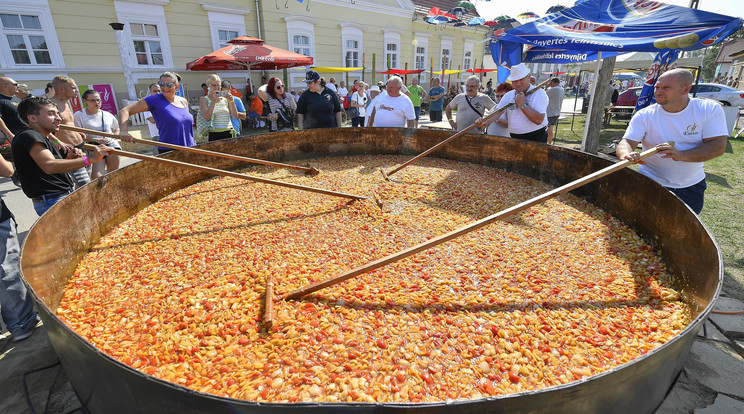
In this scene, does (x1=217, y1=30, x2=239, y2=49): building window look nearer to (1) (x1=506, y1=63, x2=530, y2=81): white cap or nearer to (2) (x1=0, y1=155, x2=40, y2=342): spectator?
(1) (x1=506, y1=63, x2=530, y2=81): white cap

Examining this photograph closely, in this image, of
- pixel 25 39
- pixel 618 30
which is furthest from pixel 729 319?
pixel 25 39

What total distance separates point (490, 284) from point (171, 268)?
117 inches

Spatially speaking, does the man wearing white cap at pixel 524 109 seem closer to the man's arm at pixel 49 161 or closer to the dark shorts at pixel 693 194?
the dark shorts at pixel 693 194

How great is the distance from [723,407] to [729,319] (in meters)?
1.20

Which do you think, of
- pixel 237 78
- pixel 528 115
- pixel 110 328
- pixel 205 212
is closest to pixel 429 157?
pixel 528 115

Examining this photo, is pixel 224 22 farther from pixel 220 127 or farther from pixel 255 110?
pixel 220 127

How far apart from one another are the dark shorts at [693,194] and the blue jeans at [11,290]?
5.94 m

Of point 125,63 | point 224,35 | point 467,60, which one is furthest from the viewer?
point 467,60

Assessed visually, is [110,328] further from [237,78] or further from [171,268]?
[237,78]

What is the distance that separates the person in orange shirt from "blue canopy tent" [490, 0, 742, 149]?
7.70m

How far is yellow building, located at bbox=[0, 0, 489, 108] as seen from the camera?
10.6 metres

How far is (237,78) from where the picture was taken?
14789 millimetres

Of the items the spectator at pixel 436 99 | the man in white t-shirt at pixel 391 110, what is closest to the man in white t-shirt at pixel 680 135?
the man in white t-shirt at pixel 391 110

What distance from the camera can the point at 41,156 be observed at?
3.04m
